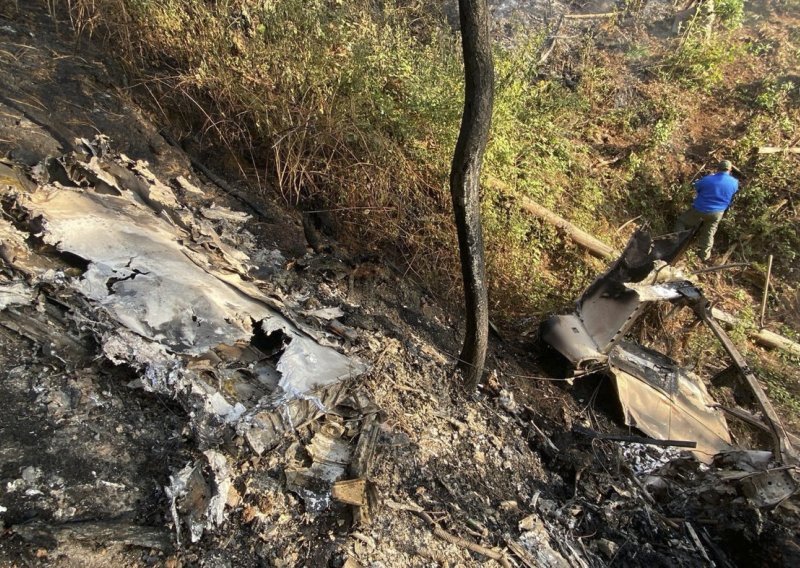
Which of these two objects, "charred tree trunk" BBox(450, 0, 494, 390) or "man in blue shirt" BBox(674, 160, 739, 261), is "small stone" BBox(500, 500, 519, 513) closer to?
"charred tree trunk" BBox(450, 0, 494, 390)

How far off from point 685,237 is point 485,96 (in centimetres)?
263

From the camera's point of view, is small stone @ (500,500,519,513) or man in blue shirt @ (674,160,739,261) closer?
small stone @ (500,500,519,513)

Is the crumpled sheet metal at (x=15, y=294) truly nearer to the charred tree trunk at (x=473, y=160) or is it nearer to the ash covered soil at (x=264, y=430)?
the ash covered soil at (x=264, y=430)

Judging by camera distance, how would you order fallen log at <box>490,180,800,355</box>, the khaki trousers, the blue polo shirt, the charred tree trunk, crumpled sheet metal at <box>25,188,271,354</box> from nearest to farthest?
crumpled sheet metal at <box>25,188,271,354</box>
the charred tree trunk
fallen log at <box>490,180,800,355</box>
the blue polo shirt
the khaki trousers

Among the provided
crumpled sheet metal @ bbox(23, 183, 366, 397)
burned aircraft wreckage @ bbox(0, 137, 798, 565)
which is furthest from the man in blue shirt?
crumpled sheet metal @ bbox(23, 183, 366, 397)

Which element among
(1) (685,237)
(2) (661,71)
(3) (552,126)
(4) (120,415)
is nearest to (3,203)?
(4) (120,415)

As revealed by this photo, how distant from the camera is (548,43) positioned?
758cm

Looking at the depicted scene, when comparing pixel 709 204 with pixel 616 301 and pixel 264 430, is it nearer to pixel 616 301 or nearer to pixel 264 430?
pixel 616 301

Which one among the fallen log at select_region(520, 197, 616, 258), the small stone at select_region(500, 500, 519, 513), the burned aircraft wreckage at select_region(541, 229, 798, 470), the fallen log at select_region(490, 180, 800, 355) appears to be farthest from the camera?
the fallen log at select_region(520, 197, 616, 258)

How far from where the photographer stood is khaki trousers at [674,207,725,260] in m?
6.17

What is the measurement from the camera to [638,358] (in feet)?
13.8

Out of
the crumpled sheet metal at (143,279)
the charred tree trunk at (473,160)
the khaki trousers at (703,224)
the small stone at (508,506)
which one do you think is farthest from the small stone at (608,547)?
the khaki trousers at (703,224)

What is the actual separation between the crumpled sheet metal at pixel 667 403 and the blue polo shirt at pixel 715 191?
2.93 meters

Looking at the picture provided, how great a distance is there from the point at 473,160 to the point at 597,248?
3.62 m
